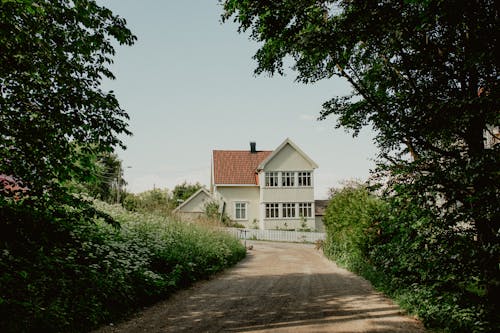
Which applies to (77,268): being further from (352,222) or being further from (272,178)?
(272,178)

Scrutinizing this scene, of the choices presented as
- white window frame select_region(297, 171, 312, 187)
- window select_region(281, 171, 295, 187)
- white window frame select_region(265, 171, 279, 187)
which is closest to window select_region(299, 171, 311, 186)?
white window frame select_region(297, 171, 312, 187)

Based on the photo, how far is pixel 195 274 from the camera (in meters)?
12.7

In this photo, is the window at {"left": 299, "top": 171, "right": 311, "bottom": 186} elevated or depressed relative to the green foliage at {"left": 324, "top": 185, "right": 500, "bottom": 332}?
elevated

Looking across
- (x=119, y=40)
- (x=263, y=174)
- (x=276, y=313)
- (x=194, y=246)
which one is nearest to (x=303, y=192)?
(x=263, y=174)

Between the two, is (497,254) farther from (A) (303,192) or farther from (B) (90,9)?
(A) (303,192)

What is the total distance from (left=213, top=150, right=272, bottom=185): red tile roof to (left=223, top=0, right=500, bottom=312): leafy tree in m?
34.1

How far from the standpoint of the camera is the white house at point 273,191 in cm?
4100

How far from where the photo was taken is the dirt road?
6.92 metres

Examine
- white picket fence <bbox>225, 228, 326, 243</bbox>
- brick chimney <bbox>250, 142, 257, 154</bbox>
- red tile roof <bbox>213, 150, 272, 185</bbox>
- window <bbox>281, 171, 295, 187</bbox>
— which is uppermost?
brick chimney <bbox>250, 142, 257, 154</bbox>

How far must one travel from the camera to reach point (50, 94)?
17.4 feet

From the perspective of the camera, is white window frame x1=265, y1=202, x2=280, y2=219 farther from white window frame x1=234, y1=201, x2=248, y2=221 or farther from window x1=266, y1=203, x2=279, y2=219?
white window frame x1=234, y1=201, x2=248, y2=221

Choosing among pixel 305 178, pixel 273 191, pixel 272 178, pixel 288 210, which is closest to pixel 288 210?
pixel 288 210

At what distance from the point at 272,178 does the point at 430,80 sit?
33758 mm

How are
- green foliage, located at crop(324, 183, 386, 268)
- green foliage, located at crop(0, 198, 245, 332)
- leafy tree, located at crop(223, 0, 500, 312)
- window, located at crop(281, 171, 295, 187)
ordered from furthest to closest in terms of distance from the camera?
1. window, located at crop(281, 171, 295, 187)
2. green foliage, located at crop(324, 183, 386, 268)
3. leafy tree, located at crop(223, 0, 500, 312)
4. green foliage, located at crop(0, 198, 245, 332)
